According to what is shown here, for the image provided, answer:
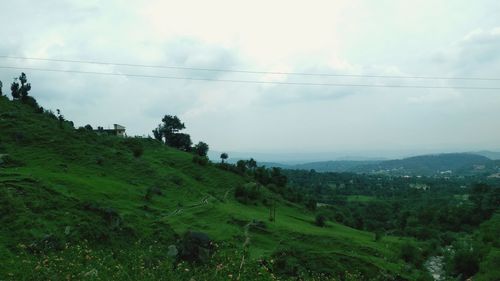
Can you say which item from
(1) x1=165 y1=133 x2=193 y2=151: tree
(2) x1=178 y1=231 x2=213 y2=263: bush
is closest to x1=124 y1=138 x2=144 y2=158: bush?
(1) x1=165 y1=133 x2=193 y2=151: tree

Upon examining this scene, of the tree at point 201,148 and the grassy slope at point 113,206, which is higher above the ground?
the tree at point 201,148

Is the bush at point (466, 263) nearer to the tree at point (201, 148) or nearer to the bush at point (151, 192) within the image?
the bush at point (151, 192)

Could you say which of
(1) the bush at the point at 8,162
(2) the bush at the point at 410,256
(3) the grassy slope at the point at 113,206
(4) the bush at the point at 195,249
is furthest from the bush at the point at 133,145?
(2) the bush at the point at 410,256

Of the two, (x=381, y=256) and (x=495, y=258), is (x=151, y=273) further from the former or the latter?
(x=495, y=258)

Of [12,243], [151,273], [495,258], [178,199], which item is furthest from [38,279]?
[495,258]

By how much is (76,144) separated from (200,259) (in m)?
34.9

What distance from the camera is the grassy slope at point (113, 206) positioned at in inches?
1214

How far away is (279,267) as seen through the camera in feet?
99.5

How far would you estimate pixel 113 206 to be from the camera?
37875 millimetres

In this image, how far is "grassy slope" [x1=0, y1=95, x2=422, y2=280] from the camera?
1214 inches

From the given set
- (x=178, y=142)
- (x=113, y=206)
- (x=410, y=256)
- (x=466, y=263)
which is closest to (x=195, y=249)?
(x=113, y=206)

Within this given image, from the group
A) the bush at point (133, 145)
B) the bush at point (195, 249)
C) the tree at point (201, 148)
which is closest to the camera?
the bush at point (195, 249)

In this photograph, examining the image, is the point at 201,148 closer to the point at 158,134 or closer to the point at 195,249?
the point at 158,134

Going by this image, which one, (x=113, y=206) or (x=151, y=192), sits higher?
(x=151, y=192)
